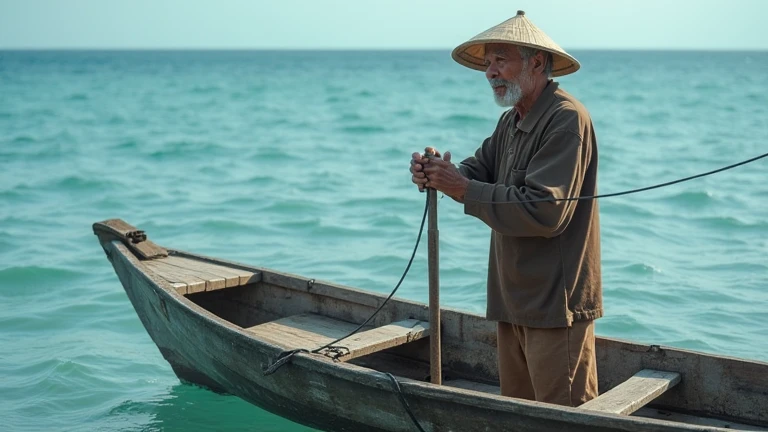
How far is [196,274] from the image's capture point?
→ 20.5 ft

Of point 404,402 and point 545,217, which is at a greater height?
point 545,217

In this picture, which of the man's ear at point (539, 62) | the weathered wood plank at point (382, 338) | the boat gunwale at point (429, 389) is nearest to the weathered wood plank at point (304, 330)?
the boat gunwale at point (429, 389)

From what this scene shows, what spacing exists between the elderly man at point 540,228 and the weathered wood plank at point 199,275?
268cm

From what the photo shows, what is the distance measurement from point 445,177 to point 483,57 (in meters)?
0.82

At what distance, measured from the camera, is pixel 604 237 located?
12.1m

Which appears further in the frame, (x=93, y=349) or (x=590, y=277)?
(x=93, y=349)

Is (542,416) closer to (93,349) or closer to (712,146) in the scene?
(93,349)

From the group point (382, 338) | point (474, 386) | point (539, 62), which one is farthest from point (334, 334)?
point (539, 62)

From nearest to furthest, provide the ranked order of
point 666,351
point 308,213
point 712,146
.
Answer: point 666,351, point 308,213, point 712,146

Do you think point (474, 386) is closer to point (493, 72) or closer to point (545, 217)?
point (545, 217)

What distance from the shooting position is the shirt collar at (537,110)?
12.0 feet

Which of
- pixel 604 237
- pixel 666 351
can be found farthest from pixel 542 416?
pixel 604 237

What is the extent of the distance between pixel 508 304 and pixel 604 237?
8.67m

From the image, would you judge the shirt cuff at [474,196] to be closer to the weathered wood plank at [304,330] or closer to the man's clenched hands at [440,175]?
the man's clenched hands at [440,175]
